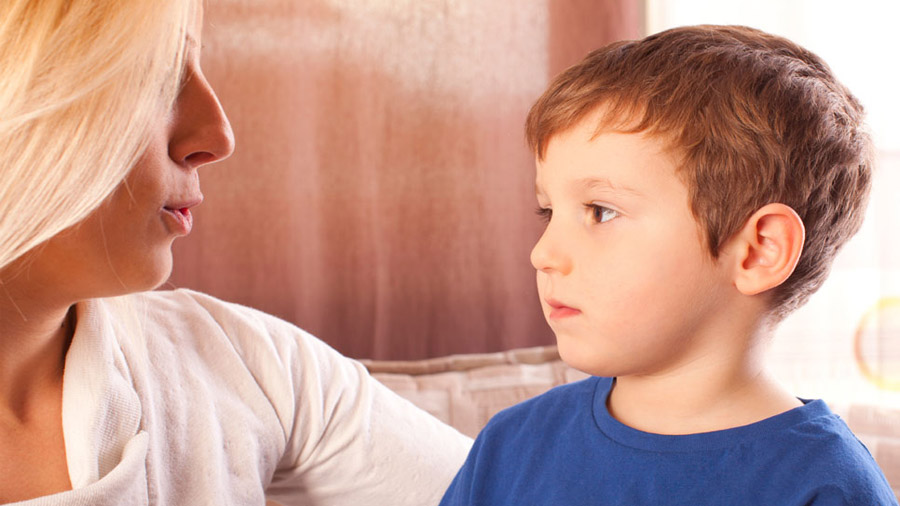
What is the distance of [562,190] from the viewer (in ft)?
2.48

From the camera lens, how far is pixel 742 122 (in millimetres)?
714

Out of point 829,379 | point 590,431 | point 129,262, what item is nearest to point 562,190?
point 590,431

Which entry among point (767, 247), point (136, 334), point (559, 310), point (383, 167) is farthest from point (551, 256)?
point (383, 167)

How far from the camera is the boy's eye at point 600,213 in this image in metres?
0.74

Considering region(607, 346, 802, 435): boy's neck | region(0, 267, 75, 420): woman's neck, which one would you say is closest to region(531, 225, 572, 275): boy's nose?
region(607, 346, 802, 435): boy's neck

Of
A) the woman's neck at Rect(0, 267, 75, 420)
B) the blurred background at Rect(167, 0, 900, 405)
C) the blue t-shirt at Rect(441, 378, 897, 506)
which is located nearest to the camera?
the blue t-shirt at Rect(441, 378, 897, 506)

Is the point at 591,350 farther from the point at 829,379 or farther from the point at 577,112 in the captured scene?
the point at 829,379

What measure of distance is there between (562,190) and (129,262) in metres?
0.41

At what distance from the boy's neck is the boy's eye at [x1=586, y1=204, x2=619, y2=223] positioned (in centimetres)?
15

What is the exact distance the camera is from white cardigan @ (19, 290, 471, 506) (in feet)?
2.71

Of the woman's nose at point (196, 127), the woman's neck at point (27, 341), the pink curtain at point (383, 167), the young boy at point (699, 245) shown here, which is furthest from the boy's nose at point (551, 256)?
the pink curtain at point (383, 167)

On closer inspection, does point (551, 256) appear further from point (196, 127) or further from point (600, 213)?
point (196, 127)

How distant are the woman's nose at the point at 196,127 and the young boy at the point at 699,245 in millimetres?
322

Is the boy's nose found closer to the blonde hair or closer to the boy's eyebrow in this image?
the boy's eyebrow
